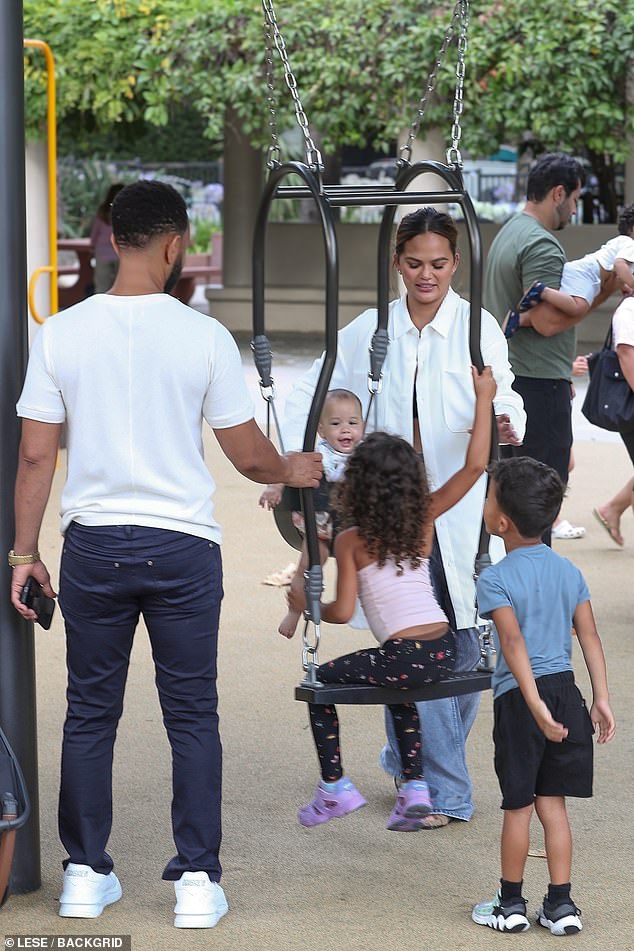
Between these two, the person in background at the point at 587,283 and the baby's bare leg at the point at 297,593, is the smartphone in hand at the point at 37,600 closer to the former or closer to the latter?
the baby's bare leg at the point at 297,593

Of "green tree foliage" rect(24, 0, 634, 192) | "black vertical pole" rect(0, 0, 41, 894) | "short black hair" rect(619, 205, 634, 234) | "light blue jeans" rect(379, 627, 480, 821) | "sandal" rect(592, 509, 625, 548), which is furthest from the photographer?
"green tree foliage" rect(24, 0, 634, 192)

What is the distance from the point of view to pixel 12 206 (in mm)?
3455

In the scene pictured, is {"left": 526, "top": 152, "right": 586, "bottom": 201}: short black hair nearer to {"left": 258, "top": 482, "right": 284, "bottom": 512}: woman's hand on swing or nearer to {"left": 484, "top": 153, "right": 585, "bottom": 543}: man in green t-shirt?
{"left": 484, "top": 153, "right": 585, "bottom": 543}: man in green t-shirt

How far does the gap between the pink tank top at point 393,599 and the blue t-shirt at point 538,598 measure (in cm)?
26

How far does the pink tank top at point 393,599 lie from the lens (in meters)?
3.41

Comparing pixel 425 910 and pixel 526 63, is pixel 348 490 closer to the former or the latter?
pixel 425 910

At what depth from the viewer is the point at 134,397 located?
122 inches

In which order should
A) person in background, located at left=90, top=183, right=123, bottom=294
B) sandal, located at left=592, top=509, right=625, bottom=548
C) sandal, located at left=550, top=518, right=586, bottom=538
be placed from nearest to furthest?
sandal, located at left=592, top=509, right=625, bottom=548 < sandal, located at left=550, top=518, right=586, bottom=538 < person in background, located at left=90, top=183, right=123, bottom=294

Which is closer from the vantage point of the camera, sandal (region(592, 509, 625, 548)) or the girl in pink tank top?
the girl in pink tank top

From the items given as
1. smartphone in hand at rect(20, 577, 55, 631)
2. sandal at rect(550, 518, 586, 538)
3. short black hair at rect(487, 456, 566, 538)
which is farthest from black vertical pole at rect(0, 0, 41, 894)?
sandal at rect(550, 518, 586, 538)

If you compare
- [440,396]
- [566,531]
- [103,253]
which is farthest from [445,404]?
[103,253]

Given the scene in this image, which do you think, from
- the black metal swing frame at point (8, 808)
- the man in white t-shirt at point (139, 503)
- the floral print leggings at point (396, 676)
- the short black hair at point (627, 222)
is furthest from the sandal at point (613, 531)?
the black metal swing frame at point (8, 808)

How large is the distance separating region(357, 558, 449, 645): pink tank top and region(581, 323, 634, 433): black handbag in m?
2.68

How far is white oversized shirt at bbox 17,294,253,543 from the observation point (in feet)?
10.1
